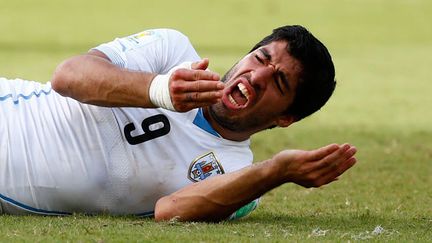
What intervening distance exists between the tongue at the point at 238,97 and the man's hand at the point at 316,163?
54 centimetres

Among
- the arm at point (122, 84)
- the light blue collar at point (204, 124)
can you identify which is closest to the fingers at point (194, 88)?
the arm at point (122, 84)

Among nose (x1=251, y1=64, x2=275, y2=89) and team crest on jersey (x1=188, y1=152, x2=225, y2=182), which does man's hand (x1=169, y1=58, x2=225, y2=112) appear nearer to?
nose (x1=251, y1=64, x2=275, y2=89)

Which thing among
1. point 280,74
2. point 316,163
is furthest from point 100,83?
point 316,163

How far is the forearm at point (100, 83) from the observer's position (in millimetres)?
6188

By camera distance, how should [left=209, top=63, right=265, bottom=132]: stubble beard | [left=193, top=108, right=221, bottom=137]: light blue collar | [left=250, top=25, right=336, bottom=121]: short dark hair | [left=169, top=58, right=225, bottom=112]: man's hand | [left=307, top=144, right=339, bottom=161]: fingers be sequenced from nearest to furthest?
[left=169, top=58, right=225, bottom=112]: man's hand
[left=307, top=144, right=339, bottom=161]: fingers
[left=209, top=63, right=265, bottom=132]: stubble beard
[left=250, top=25, right=336, bottom=121]: short dark hair
[left=193, top=108, right=221, bottom=137]: light blue collar

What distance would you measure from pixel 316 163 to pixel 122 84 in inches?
45.7

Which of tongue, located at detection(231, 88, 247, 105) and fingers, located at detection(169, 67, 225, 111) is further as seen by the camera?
tongue, located at detection(231, 88, 247, 105)

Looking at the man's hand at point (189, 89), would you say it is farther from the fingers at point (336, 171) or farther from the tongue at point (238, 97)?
the fingers at point (336, 171)

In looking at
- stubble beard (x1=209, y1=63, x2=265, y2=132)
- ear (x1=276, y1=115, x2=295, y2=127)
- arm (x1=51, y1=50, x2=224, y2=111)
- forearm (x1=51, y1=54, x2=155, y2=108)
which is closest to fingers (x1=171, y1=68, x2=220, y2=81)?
arm (x1=51, y1=50, x2=224, y2=111)

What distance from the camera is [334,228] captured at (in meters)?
6.66

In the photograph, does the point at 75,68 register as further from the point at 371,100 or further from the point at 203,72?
the point at 371,100

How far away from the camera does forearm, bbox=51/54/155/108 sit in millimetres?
6188

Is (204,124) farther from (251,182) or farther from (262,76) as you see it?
(251,182)

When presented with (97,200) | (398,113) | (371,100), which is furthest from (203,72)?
(371,100)
